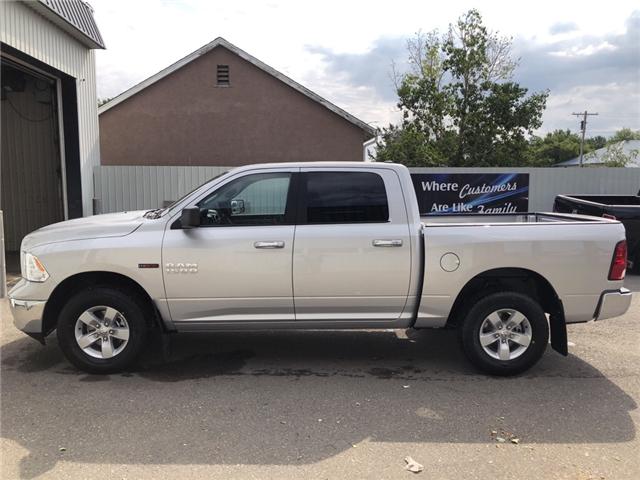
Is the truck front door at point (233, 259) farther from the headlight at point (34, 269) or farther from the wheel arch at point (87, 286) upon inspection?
the headlight at point (34, 269)

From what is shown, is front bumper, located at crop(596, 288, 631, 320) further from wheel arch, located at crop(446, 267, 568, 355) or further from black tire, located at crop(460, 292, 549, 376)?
black tire, located at crop(460, 292, 549, 376)

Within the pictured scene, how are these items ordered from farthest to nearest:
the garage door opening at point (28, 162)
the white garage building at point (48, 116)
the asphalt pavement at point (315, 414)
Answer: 1. the garage door opening at point (28, 162)
2. the white garage building at point (48, 116)
3. the asphalt pavement at point (315, 414)

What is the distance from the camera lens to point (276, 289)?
4.74 meters

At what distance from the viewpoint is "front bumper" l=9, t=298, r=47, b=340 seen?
4.70m

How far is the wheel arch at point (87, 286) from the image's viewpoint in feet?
15.6

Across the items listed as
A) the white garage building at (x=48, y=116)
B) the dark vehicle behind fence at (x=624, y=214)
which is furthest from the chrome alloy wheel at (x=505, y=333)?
the white garage building at (x=48, y=116)

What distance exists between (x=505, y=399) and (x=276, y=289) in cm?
212

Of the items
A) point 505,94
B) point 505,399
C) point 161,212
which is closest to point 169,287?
point 161,212

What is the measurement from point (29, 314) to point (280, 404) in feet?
7.73

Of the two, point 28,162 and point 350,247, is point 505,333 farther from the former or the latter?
point 28,162

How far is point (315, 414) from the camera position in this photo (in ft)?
13.5

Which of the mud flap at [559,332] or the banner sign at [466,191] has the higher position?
the banner sign at [466,191]

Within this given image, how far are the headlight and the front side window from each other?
1424mm

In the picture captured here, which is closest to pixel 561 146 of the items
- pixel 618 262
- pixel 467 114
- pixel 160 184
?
pixel 467 114
